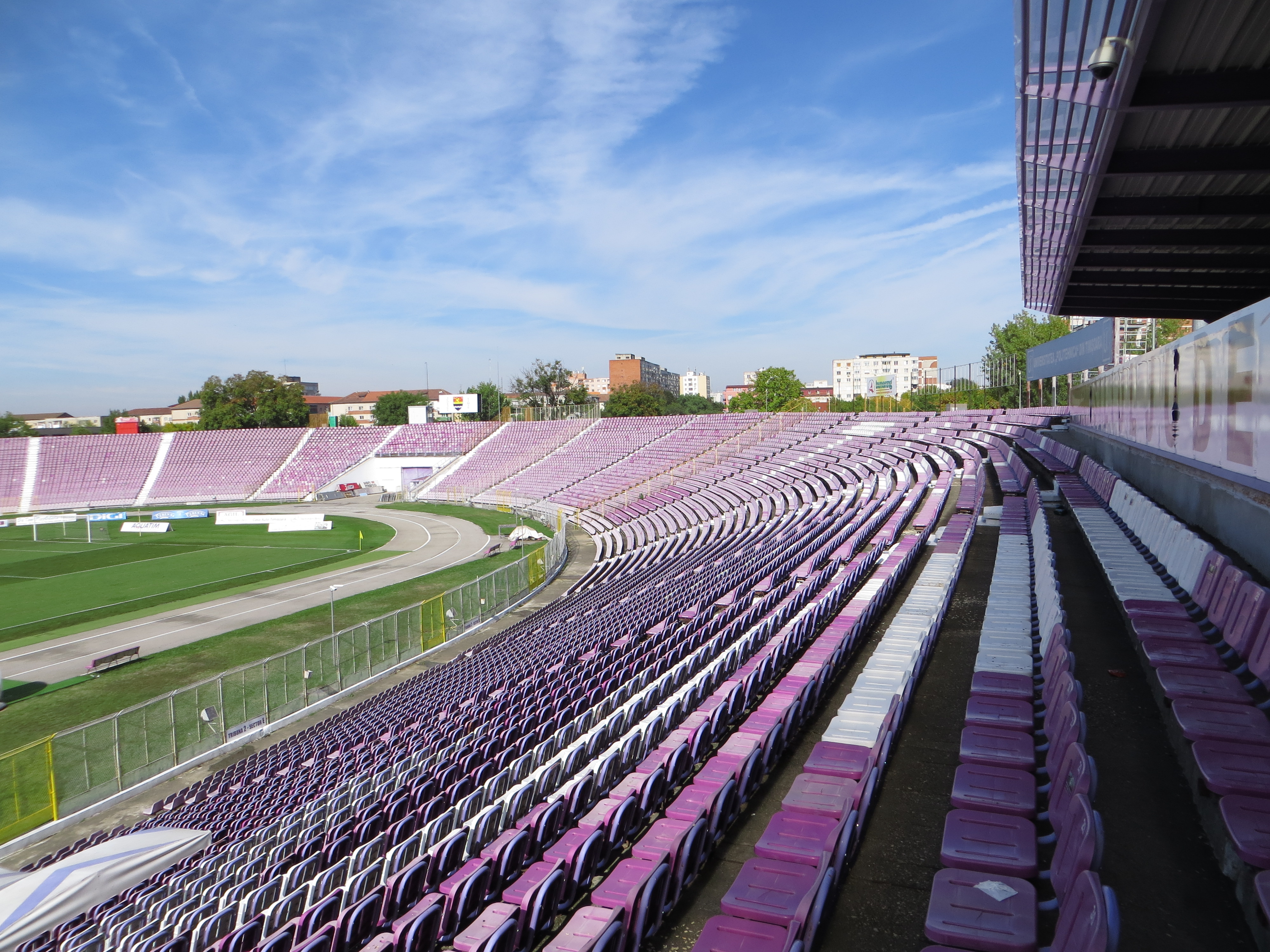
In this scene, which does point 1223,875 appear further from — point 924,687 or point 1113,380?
point 1113,380

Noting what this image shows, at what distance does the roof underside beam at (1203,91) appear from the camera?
7.55m

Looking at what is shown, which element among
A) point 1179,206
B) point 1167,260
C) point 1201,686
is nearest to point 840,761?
point 1201,686

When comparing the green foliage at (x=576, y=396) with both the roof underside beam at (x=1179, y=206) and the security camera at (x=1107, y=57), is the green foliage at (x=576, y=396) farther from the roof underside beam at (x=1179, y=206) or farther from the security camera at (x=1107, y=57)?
the security camera at (x=1107, y=57)

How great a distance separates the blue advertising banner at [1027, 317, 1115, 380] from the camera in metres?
26.6

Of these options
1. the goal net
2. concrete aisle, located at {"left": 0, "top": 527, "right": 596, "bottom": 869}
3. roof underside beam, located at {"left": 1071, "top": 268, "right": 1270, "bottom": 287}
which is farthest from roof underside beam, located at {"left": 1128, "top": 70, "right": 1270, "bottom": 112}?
the goal net

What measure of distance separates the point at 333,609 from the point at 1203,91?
22.9m

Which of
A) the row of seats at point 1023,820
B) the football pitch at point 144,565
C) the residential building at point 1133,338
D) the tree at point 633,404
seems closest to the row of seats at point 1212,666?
the row of seats at point 1023,820

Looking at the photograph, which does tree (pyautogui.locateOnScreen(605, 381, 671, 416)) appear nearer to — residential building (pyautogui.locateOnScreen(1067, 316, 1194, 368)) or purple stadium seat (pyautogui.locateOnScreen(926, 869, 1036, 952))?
residential building (pyautogui.locateOnScreen(1067, 316, 1194, 368))

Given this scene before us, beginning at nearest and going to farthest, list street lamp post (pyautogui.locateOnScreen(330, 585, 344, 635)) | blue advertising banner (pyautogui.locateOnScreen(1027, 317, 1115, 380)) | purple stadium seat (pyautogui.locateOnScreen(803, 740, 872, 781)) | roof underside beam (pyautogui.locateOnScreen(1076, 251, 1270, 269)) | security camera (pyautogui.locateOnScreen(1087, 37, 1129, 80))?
1. purple stadium seat (pyautogui.locateOnScreen(803, 740, 872, 781))
2. security camera (pyautogui.locateOnScreen(1087, 37, 1129, 80))
3. roof underside beam (pyautogui.locateOnScreen(1076, 251, 1270, 269))
4. street lamp post (pyautogui.locateOnScreen(330, 585, 344, 635))
5. blue advertising banner (pyautogui.locateOnScreen(1027, 317, 1115, 380))

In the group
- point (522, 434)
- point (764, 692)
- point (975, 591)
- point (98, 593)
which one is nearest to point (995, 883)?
point (764, 692)

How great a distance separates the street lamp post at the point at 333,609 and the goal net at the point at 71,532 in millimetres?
28062

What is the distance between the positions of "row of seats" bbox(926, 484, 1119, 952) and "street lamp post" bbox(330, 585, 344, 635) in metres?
15.7

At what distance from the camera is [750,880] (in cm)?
434

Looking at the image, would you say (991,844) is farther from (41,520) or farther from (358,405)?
(358,405)
